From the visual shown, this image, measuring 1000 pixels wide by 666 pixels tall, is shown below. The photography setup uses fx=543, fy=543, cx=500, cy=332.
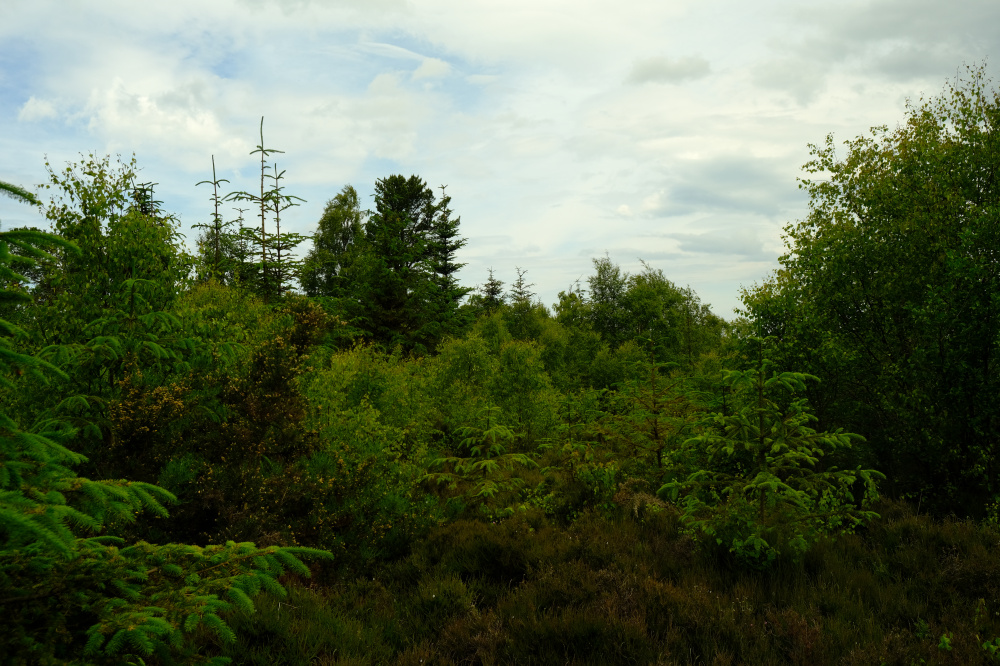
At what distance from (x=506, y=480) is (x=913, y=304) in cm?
830

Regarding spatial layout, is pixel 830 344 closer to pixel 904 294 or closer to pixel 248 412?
pixel 904 294

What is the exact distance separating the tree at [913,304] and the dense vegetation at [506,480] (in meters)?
0.06

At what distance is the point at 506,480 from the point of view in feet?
33.3

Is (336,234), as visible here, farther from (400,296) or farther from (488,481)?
(488,481)

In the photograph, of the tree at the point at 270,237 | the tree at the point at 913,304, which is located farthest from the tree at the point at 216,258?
the tree at the point at 913,304

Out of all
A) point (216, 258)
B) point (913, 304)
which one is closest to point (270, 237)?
point (216, 258)

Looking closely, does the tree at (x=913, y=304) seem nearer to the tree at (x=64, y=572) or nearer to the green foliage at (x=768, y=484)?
the green foliage at (x=768, y=484)

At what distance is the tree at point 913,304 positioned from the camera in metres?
9.19

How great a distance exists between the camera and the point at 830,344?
35.7ft

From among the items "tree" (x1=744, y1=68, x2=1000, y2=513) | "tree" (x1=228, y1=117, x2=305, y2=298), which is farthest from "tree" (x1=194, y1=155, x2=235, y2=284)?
"tree" (x1=744, y1=68, x2=1000, y2=513)

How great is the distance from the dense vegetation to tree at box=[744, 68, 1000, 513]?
0.18 ft

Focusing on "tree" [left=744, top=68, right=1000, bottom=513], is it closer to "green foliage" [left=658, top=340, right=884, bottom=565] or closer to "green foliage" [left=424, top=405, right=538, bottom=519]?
"green foliage" [left=658, top=340, right=884, bottom=565]

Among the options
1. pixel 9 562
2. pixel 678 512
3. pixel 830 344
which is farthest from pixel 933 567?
pixel 9 562

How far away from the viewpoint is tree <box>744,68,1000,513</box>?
30.1 ft
